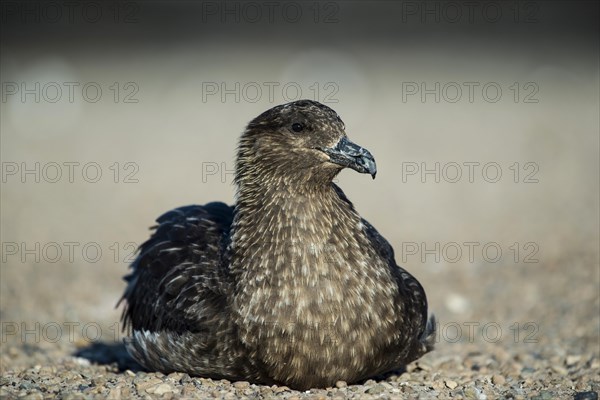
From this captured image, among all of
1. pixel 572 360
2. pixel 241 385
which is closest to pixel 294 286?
pixel 241 385

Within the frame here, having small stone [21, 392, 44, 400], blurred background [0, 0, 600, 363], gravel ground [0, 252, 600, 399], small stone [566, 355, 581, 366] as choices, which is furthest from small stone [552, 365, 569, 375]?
small stone [21, 392, 44, 400]

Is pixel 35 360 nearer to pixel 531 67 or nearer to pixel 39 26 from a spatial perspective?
pixel 531 67

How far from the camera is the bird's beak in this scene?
6.50 m

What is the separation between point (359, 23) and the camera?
31.3 meters

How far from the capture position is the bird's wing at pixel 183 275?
6902 millimetres

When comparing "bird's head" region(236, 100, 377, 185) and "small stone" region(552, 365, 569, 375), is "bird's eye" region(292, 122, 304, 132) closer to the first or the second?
"bird's head" region(236, 100, 377, 185)

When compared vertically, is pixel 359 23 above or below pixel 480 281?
above

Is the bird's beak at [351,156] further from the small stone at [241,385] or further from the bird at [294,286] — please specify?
the small stone at [241,385]

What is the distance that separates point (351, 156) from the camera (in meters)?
6.59

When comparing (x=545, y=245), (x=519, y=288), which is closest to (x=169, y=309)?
(x=519, y=288)

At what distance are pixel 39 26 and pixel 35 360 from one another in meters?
25.1

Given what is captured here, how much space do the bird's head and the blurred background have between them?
366 centimetres

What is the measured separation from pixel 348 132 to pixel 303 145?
1310 cm

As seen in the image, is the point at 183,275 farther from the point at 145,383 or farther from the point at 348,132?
the point at 348,132
